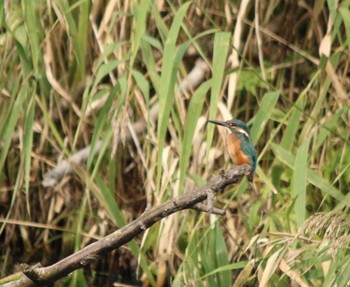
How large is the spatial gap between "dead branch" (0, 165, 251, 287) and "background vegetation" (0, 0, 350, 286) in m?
0.45

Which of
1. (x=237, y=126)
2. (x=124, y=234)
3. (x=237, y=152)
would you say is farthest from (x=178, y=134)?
(x=124, y=234)

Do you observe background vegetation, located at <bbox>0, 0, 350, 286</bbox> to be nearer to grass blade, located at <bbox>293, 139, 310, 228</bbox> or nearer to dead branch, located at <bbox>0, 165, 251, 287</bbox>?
grass blade, located at <bbox>293, 139, 310, 228</bbox>

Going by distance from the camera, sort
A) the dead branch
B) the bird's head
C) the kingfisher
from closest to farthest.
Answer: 1. the dead branch
2. the kingfisher
3. the bird's head

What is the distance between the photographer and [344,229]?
3275 millimetres

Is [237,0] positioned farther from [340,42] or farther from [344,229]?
[344,229]

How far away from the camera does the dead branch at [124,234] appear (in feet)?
8.85

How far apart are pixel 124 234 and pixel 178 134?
145cm

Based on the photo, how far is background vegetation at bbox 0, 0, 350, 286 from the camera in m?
3.47

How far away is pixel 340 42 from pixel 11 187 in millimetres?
1625

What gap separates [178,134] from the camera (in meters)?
4.17

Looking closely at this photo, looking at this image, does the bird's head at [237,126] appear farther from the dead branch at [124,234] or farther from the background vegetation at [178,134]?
the dead branch at [124,234]

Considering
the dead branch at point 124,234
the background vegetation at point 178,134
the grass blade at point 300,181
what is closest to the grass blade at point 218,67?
the background vegetation at point 178,134

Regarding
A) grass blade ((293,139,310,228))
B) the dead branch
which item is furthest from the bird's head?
the dead branch

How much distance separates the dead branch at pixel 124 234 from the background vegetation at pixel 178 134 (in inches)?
17.7
